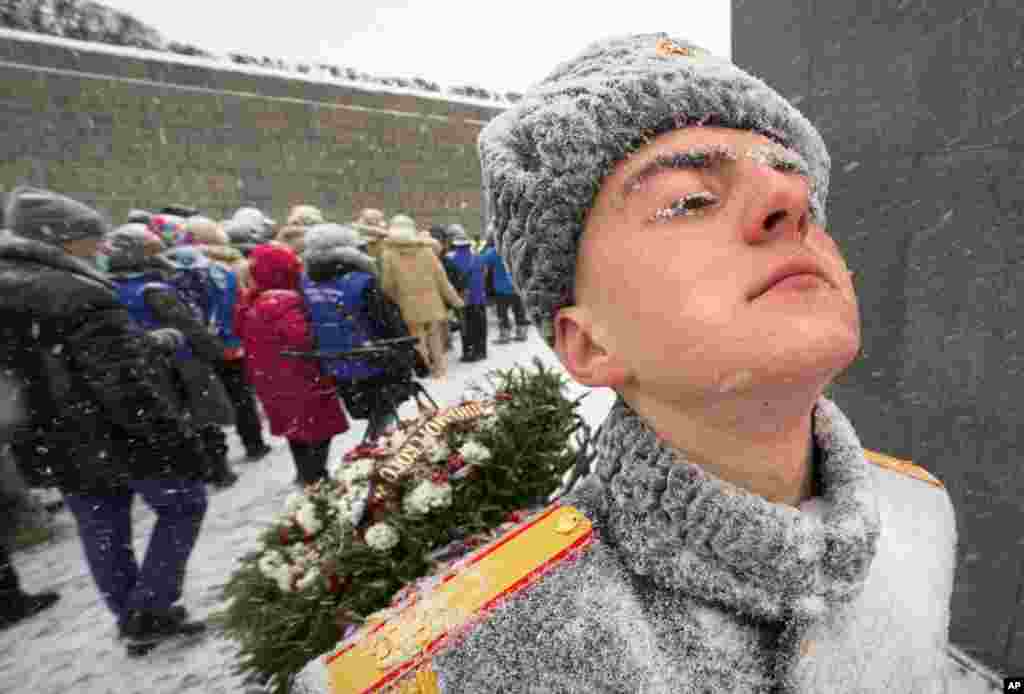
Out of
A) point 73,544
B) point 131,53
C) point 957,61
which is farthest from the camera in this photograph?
point 131,53

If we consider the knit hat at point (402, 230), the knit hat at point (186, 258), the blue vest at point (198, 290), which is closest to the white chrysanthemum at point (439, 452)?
the blue vest at point (198, 290)

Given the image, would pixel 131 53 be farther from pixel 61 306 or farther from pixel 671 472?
pixel 671 472

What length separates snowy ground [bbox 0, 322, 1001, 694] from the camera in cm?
258

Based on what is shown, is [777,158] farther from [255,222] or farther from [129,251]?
[255,222]

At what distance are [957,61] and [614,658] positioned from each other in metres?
2.34

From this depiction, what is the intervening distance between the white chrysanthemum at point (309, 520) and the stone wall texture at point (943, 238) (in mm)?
2422

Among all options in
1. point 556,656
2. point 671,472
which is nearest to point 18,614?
point 556,656

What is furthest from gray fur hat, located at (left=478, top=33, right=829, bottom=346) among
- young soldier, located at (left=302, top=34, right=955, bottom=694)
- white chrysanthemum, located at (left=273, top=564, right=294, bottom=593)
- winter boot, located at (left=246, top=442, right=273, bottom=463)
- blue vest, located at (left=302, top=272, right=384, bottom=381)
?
winter boot, located at (left=246, top=442, right=273, bottom=463)

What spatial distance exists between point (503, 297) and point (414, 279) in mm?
3144

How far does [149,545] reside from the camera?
2732mm

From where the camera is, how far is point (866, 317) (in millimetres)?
2400

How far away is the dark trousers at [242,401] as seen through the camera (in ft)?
16.2

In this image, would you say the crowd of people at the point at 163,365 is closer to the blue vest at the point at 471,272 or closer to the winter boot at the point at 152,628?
the winter boot at the point at 152,628

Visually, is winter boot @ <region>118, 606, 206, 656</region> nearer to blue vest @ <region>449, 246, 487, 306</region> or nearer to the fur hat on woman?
the fur hat on woman
